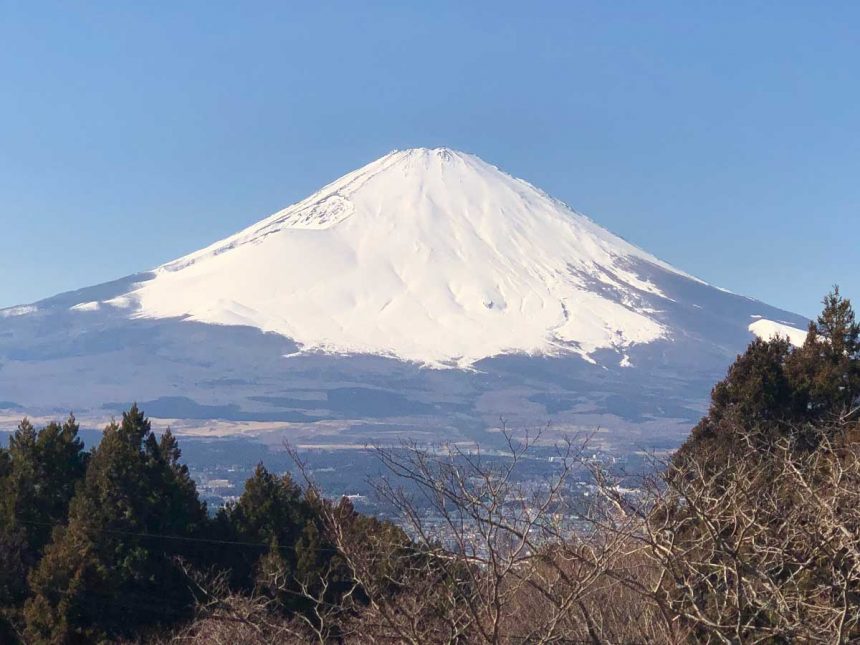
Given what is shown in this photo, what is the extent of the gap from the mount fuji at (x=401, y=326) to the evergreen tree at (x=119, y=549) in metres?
56.8

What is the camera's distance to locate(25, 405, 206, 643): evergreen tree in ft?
46.3

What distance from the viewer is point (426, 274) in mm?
127875

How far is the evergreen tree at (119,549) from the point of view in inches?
556

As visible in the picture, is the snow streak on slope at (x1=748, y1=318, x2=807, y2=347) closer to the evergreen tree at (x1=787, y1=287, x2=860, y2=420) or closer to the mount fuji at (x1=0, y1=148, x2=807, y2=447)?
the mount fuji at (x1=0, y1=148, x2=807, y2=447)

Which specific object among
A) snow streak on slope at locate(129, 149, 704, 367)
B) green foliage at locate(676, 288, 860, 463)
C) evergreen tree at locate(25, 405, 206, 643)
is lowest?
evergreen tree at locate(25, 405, 206, 643)

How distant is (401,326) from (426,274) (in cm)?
1116

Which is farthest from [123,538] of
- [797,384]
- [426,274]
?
[426,274]

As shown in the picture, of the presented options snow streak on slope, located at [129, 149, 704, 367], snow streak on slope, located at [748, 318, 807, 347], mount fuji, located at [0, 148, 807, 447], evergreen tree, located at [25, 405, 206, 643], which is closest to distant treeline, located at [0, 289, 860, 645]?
evergreen tree, located at [25, 405, 206, 643]

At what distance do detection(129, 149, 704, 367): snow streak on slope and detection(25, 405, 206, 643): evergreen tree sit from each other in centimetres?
9008

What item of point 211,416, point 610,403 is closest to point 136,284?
point 211,416

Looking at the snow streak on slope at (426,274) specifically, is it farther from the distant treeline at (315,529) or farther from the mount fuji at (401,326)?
the distant treeline at (315,529)

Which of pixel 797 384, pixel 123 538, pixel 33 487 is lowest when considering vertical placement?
pixel 123 538

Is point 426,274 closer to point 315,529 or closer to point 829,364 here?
point 829,364

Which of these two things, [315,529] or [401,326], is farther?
[401,326]
